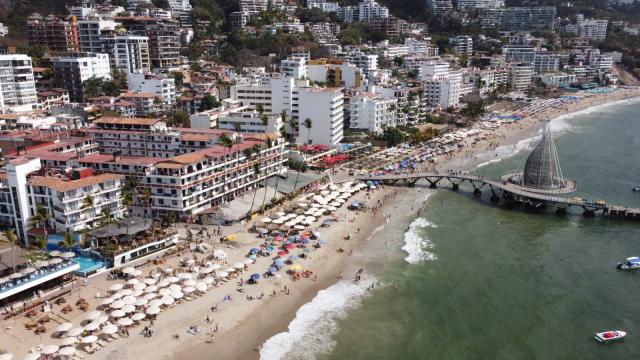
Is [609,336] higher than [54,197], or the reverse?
[54,197]

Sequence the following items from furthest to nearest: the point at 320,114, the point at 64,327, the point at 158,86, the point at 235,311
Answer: the point at 158,86 → the point at 320,114 → the point at 235,311 → the point at 64,327

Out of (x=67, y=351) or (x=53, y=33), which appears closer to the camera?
(x=67, y=351)

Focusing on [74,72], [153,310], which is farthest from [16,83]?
[153,310]

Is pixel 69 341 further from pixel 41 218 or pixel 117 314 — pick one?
pixel 41 218

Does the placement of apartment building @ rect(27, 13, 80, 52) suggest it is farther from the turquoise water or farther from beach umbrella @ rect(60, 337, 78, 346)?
beach umbrella @ rect(60, 337, 78, 346)

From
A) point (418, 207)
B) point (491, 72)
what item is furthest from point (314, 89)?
point (491, 72)

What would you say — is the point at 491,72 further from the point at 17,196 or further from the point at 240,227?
the point at 17,196
